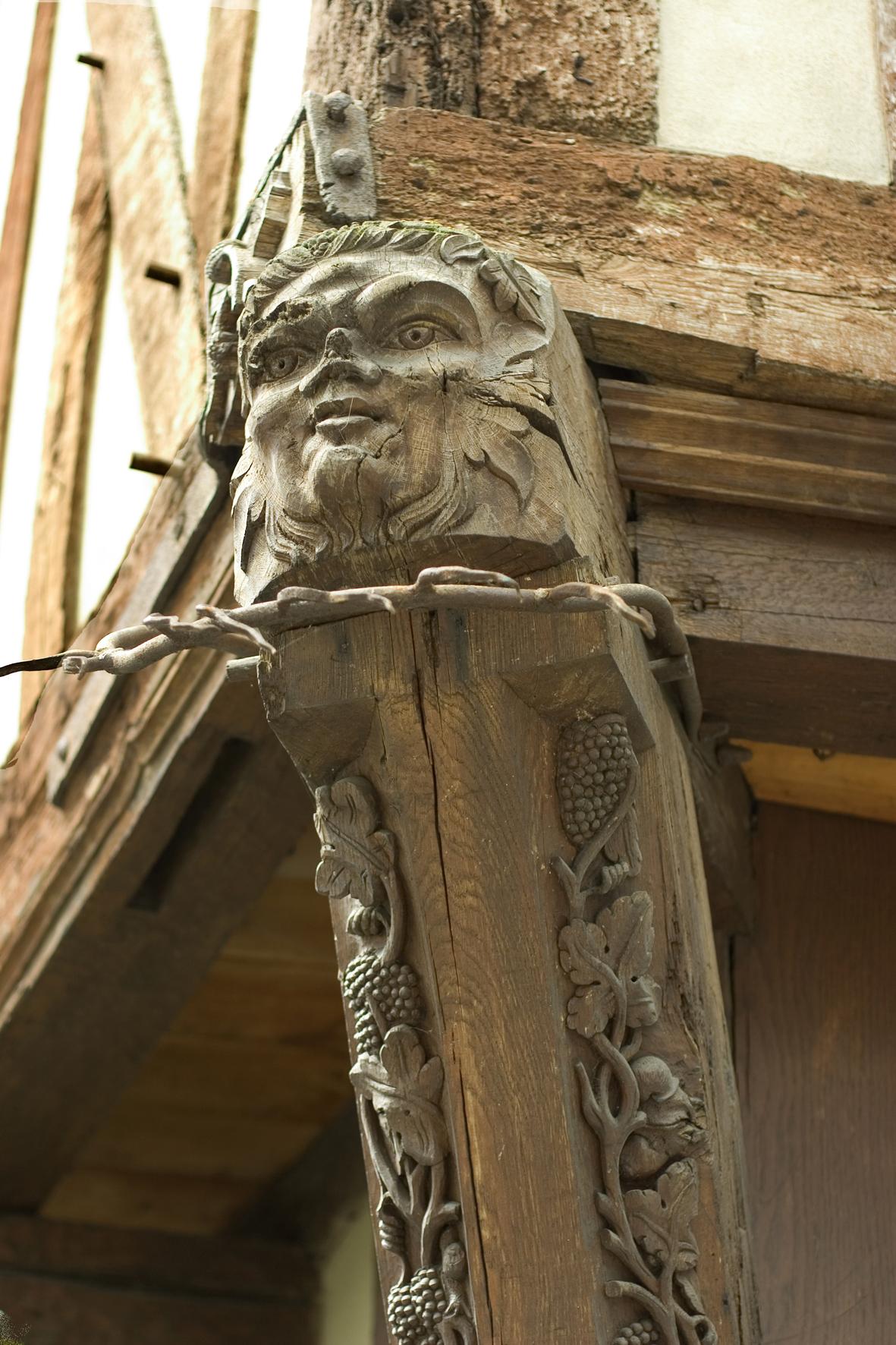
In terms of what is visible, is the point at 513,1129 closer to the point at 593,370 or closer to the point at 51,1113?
the point at 593,370

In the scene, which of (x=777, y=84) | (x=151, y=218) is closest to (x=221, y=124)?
(x=151, y=218)

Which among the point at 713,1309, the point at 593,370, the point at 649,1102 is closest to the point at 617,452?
the point at 593,370

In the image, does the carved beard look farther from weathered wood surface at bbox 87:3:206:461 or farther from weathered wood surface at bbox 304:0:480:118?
weathered wood surface at bbox 87:3:206:461

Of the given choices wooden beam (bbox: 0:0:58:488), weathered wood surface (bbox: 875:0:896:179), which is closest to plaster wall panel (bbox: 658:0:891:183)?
weathered wood surface (bbox: 875:0:896:179)

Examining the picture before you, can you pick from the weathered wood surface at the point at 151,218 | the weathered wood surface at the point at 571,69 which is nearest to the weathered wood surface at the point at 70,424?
the weathered wood surface at the point at 151,218

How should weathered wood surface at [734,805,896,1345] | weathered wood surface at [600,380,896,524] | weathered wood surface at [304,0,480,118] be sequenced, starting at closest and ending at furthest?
weathered wood surface at [600,380,896,524]
weathered wood surface at [304,0,480,118]
weathered wood surface at [734,805,896,1345]

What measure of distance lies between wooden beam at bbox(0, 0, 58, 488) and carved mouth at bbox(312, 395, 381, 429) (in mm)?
2022

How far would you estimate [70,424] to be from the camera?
2939mm

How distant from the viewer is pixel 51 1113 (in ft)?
9.32

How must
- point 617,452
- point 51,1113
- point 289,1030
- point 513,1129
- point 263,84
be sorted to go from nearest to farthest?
point 513,1129
point 617,452
point 263,84
point 51,1113
point 289,1030

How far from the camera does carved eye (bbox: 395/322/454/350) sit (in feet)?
5.24

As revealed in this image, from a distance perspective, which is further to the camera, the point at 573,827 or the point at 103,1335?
the point at 103,1335

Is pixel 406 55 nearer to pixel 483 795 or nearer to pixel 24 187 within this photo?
pixel 483 795

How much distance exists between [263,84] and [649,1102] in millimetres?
1448
